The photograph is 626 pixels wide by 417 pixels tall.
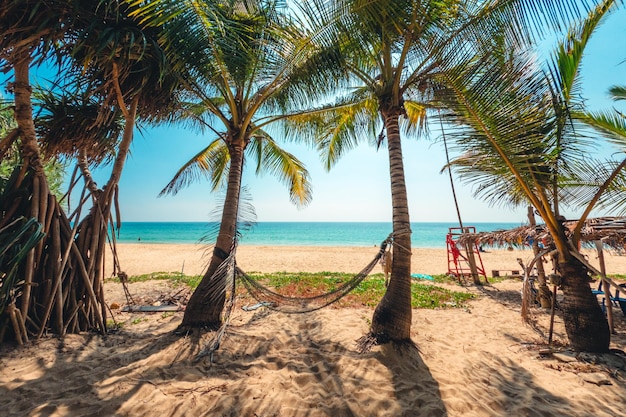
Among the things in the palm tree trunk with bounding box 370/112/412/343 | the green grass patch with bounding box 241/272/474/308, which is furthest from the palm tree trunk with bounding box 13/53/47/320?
the green grass patch with bounding box 241/272/474/308

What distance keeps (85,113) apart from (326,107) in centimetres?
366

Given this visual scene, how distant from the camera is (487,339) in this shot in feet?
13.0

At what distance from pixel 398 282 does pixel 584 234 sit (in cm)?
330

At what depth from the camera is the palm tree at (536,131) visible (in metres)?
2.97

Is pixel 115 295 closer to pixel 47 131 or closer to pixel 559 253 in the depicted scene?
pixel 47 131

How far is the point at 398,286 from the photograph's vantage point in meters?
3.23

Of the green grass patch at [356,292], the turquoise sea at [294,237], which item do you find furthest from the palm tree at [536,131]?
the turquoise sea at [294,237]

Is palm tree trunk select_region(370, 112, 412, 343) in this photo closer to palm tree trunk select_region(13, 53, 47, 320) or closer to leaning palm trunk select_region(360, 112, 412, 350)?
leaning palm trunk select_region(360, 112, 412, 350)

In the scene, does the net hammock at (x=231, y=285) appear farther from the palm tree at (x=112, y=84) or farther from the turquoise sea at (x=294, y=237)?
the palm tree at (x=112, y=84)

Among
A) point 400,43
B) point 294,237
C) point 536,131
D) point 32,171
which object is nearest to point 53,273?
point 32,171

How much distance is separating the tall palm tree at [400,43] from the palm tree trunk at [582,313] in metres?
2.04

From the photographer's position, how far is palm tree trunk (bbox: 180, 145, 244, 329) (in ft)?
11.8

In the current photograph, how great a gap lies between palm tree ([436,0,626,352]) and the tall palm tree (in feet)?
1.21

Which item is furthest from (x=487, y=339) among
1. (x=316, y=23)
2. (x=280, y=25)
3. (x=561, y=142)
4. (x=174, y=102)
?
(x=174, y=102)
